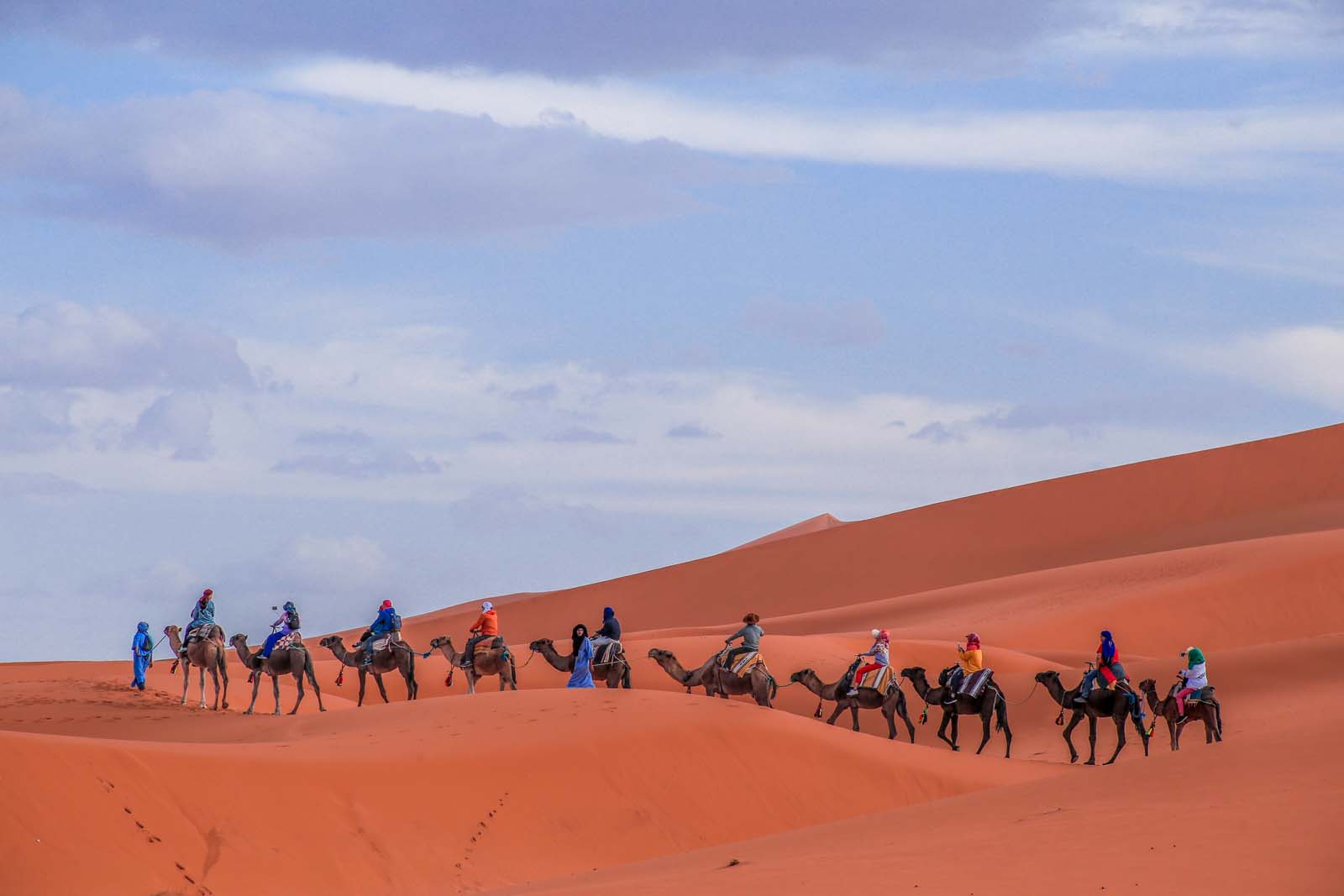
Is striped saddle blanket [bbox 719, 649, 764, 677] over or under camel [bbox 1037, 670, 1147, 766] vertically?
over

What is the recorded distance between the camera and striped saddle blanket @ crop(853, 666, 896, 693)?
29.6 meters

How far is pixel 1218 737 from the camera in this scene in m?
27.5

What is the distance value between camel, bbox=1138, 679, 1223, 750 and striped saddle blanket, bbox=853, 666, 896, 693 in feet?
15.0

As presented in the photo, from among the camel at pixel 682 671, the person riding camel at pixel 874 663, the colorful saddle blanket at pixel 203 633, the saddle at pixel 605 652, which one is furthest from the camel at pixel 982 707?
the colorful saddle blanket at pixel 203 633

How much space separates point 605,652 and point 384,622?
457 cm

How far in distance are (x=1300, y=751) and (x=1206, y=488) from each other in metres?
47.0

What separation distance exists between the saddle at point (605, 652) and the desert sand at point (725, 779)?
1.89 m

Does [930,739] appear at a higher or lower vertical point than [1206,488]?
lower

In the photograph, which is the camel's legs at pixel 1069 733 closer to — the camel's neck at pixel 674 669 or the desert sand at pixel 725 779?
the desert sand at pixel 725 779

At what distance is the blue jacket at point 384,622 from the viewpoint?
31125 millimetres

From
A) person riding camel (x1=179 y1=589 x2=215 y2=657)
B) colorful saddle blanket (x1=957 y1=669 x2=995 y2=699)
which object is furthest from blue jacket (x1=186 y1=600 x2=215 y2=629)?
colorful saddle blanket (x1=957 y1=669 x2=995 y2=699)

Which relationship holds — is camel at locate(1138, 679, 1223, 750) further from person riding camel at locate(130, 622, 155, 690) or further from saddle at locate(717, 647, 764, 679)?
person riding camel at locate(130, 622, 155, 690)

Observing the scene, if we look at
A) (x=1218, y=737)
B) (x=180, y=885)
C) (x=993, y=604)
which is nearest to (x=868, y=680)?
(x=1218, y=737)

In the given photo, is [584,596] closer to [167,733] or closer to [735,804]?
[167,733]
